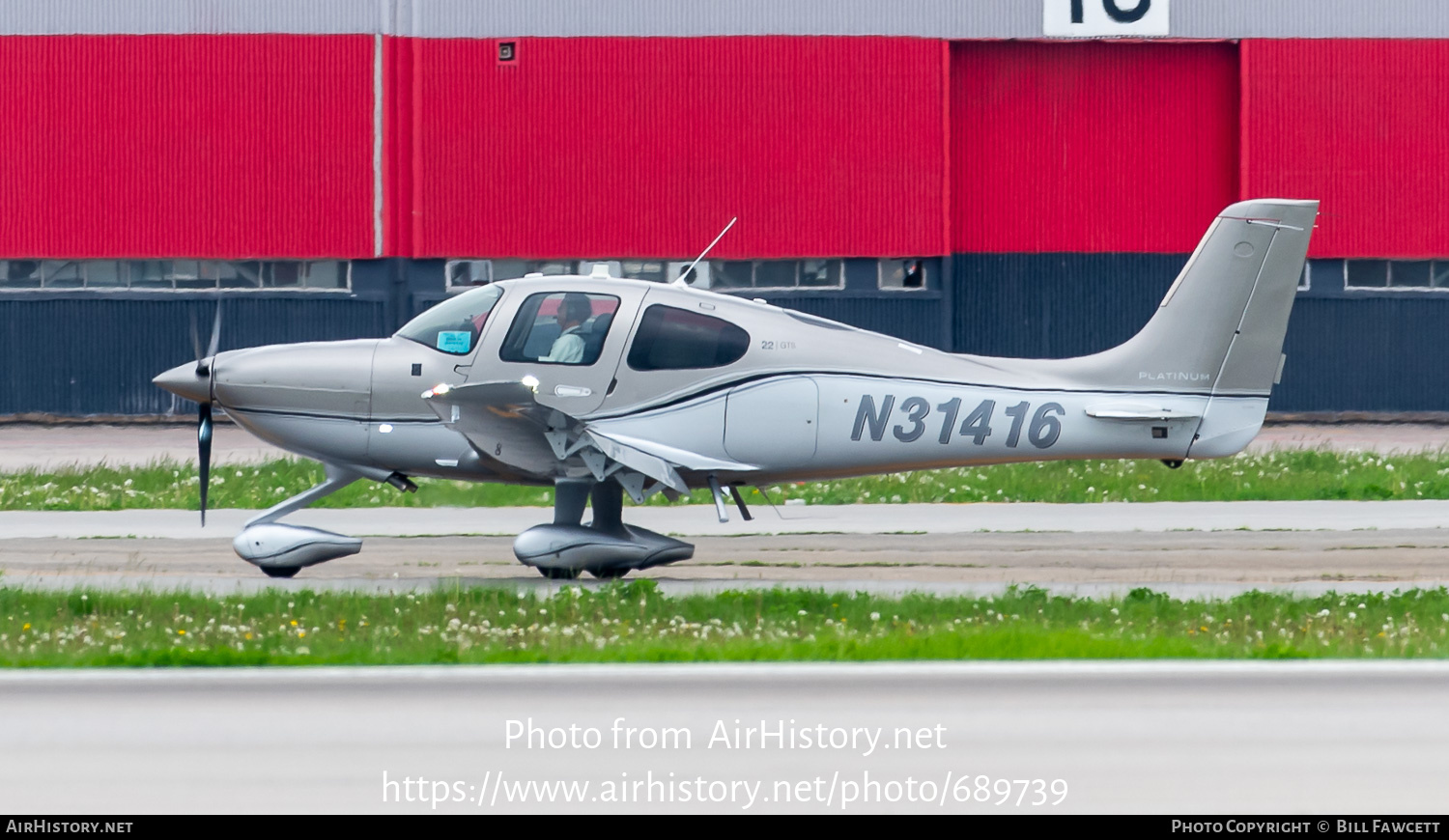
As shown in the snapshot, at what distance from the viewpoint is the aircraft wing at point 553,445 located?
12.2 metres

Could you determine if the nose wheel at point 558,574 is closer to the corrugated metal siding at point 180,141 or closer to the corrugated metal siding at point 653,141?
the corrugated metal siding at point 653,141

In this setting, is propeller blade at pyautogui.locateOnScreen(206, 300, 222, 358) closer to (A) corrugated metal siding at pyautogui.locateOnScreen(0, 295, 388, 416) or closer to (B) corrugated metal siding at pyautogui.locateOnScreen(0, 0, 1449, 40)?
(A) corrugated metal siding at pyautogui.locateOnScreen(0, 295, 388, 416)

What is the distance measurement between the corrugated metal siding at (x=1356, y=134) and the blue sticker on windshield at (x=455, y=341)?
22.3 m

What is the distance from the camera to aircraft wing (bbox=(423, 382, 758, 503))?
12.2 metres

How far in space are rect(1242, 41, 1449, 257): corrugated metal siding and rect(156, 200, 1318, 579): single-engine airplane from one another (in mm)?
19951

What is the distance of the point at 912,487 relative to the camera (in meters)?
19.2

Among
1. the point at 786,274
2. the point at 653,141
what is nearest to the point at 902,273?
the point at 786,274

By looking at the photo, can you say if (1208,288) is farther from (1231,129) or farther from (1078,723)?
(1231,129)

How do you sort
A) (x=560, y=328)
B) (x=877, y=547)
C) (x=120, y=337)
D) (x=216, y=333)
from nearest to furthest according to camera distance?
(x=560, y=328) → (x=216, y=333) → (x=877, y=547) → (x=120, y=337)

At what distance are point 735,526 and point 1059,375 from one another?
4809mm

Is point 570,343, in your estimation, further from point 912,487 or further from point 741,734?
point 912,487

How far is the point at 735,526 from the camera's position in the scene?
16875mm

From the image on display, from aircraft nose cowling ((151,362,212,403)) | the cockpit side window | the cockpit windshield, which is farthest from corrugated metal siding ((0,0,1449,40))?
the cockpit side window

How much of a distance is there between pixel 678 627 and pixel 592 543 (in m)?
2.29
